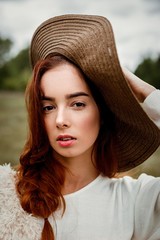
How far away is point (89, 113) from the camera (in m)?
1.92

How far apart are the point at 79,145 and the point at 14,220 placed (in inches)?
17.9

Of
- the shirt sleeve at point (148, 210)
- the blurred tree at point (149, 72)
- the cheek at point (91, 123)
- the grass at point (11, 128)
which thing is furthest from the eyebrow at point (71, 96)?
the blurred tree at point (149, 72)

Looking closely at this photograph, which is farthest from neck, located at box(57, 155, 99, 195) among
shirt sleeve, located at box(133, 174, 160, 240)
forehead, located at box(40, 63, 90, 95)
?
forehead, located at box(40, 63, 90, 95)

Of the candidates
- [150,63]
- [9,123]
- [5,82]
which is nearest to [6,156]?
[9,123]

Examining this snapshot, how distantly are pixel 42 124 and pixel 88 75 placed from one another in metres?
0.31

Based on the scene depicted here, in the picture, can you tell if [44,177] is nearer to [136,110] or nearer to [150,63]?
[136,110]

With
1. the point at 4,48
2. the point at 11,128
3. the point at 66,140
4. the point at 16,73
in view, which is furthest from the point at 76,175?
the point at 4,48

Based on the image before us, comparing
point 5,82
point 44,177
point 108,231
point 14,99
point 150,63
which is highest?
point 44,177

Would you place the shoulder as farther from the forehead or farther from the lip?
the forehead

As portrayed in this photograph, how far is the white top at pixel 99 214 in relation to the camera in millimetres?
1890

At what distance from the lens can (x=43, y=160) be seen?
6.84ft

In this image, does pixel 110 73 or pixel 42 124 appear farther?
pixel 42 124

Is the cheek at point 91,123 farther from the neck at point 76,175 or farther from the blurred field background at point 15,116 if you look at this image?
the blurred field background at point 15,116

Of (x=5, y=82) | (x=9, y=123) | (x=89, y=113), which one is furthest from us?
(x=5, y=82)
